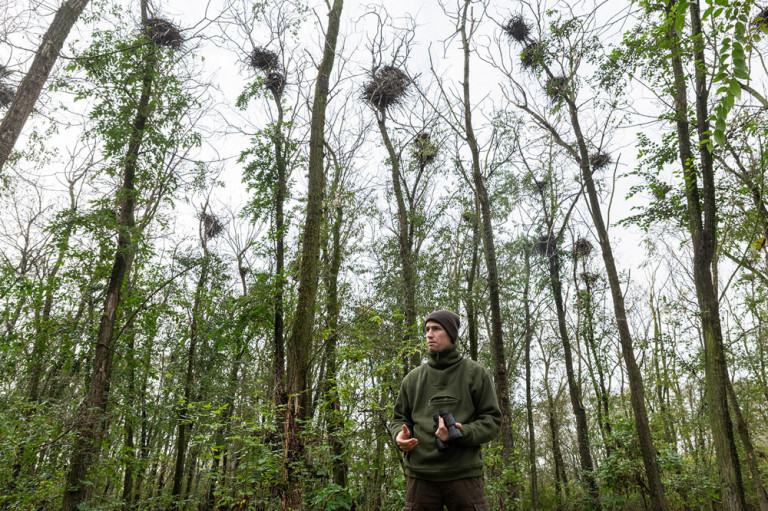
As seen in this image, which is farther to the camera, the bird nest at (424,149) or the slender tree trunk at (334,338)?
the bird nest at (424,149)

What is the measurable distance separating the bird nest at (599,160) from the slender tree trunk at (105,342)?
1154 cm

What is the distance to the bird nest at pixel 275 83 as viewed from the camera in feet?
36.0

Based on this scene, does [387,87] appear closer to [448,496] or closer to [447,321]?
[447,321]

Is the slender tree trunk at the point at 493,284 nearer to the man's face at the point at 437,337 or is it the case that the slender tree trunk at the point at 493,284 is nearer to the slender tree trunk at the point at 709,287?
the slender tree trunk at the point at 709,287

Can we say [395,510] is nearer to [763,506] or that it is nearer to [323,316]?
[323,316]

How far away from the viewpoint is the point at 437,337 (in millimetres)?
2842

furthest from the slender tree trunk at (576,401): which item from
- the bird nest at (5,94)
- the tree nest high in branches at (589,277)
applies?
the bird nest at (5,94)

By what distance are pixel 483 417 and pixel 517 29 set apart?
11184 mm

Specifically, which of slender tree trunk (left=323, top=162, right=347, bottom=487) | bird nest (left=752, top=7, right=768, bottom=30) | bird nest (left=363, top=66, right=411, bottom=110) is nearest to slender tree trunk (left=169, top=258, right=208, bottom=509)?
slender tree trunk (left=323, top=162, right=347, bottom=487)

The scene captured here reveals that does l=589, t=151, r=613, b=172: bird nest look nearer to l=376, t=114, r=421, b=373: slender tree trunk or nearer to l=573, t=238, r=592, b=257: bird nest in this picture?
l=573, t=238, r=592, b=257: bird nest

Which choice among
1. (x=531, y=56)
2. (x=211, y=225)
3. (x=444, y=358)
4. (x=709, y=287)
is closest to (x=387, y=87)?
(x=531, y=56)

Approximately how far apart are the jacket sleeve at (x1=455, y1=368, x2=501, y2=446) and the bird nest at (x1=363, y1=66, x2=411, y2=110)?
1030 cm

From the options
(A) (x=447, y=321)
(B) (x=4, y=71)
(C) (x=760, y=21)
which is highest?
(B) (x=4, y=71)

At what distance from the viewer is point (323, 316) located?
28.3 ft
